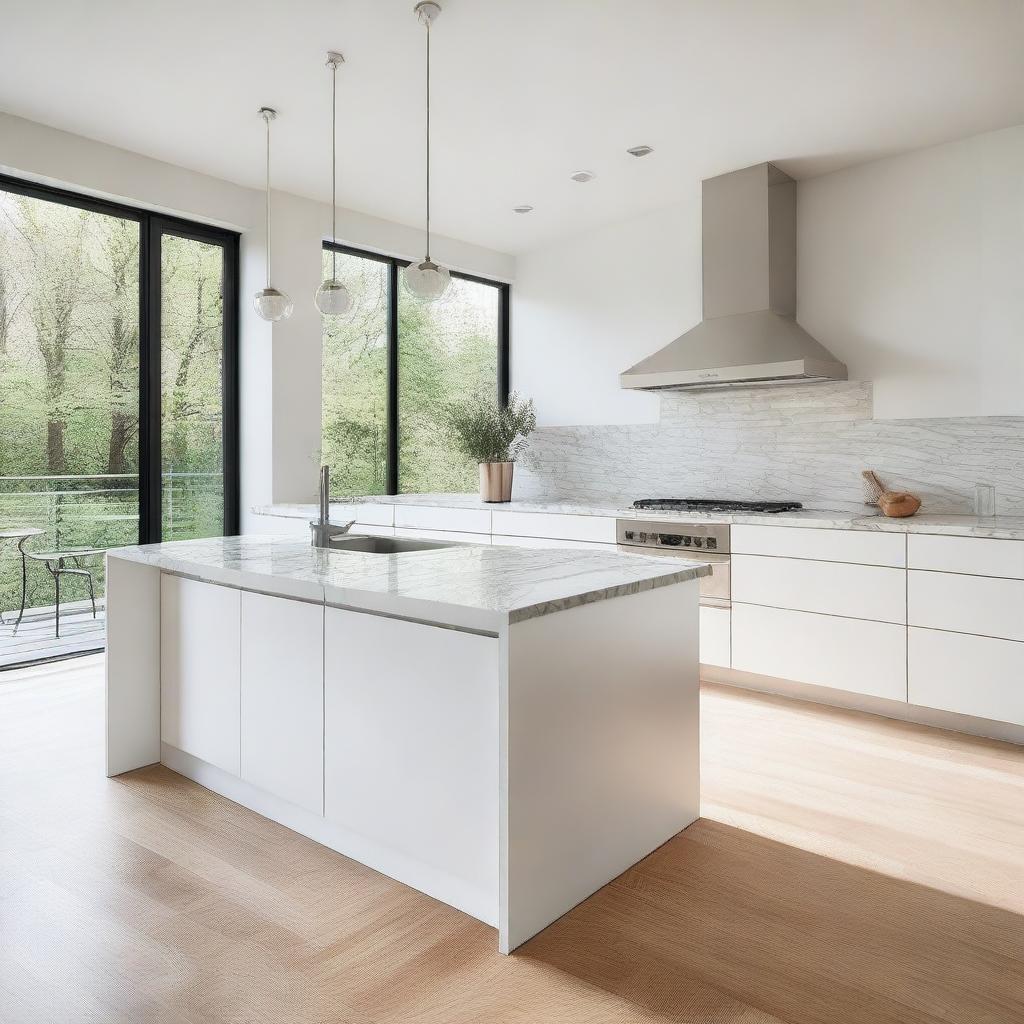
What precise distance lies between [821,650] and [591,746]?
1.88 m

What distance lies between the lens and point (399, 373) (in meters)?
5.32

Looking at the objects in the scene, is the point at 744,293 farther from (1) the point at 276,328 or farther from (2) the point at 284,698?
(2) the point at 284,698

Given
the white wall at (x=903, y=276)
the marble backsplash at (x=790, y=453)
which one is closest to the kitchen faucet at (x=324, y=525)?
the marble backsplash at (x=790, y=453)

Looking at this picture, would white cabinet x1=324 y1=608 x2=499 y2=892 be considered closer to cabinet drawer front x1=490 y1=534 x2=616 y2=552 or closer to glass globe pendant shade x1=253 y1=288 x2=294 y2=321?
glass globe pendant shade x1=253 y1=288 x2=294 y2=321

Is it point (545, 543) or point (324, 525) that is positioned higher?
point (324, 525)

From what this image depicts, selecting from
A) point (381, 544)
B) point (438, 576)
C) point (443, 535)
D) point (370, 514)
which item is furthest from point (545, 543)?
point (438, 576)

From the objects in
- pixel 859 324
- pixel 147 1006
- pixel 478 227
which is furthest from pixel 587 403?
pixel 147 1006

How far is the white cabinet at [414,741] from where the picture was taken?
1.74m

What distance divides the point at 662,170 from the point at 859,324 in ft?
4.29

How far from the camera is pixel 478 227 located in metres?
5.16

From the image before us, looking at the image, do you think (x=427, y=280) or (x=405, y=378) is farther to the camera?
(x=405, y=378)

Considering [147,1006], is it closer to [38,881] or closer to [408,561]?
[38,881]

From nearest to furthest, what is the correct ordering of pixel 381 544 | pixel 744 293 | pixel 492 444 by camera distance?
pixel 381 544 → pixel 744 293 → pixel 492 444

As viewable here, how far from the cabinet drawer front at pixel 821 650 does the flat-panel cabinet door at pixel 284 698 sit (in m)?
2.17
